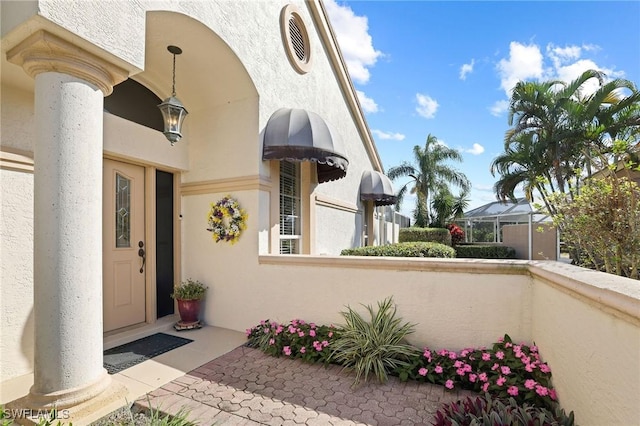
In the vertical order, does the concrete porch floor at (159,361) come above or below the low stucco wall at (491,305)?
below

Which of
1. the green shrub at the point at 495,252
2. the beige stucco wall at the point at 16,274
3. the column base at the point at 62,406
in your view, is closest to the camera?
the column base at the point at 62,406

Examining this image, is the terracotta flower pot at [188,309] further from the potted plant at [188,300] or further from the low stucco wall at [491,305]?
the low stucco wall at [491,305]

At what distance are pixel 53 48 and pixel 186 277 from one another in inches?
187

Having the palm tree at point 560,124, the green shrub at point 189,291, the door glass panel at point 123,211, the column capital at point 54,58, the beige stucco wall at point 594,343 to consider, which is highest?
the palm tree at point 560,124

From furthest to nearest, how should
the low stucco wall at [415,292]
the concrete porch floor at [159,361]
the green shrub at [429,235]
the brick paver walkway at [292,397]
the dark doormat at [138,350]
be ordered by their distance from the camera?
1. the green shrub at [429,235]
2. the dark doormat at [138,350]
3. the low stucco wall at [415,292]
4. the concrete porch floor at [159,361]
5. the brick paver walkway at [292,397]

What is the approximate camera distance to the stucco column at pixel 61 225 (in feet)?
9.52

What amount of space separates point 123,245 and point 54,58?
11.6 feet

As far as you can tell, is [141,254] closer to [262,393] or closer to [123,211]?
[123,211]

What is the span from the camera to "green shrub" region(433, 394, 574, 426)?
8.62ft

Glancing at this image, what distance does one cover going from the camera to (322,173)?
848 centimetres

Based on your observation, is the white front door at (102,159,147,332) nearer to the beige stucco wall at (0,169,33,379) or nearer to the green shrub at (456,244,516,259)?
the beige stucco wall at (0,169,33,379)

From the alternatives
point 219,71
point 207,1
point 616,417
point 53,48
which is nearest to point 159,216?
point 219,71

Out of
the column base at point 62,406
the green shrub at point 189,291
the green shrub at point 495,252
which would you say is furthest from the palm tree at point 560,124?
the column base at point 62,406

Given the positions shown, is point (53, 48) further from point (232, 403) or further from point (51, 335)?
point (232, 403)
